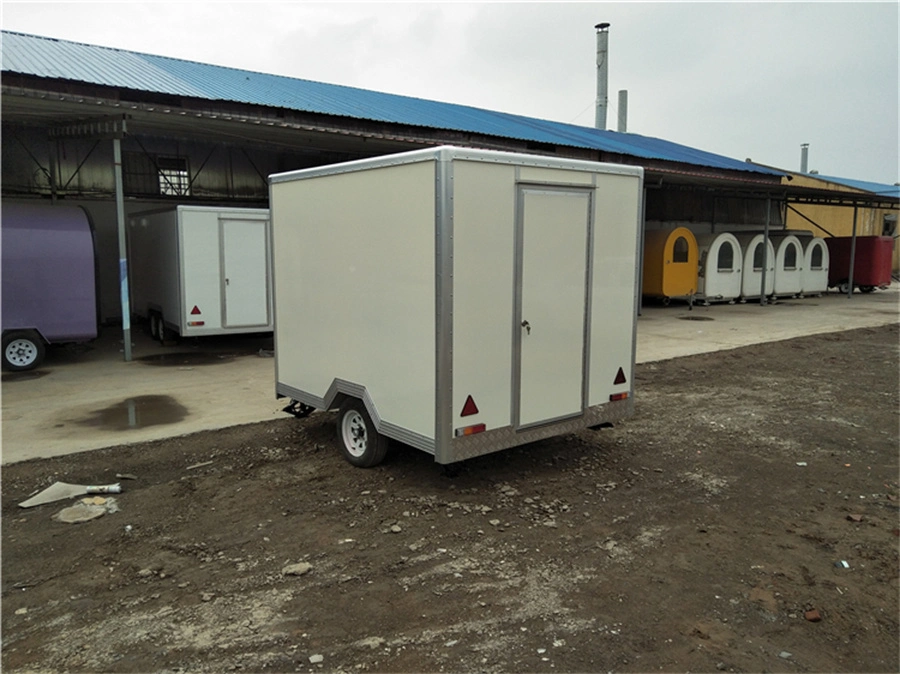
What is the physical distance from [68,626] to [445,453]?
8.54 feet

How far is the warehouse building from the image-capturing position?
36.2 ft

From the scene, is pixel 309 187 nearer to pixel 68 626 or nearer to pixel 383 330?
pixel 383 330

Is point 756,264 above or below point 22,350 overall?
above

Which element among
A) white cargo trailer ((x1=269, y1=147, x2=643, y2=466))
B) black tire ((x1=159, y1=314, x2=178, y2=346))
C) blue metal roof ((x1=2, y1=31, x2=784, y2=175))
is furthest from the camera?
black tire ((x1=159, y1=314, x2=178, y2=346))

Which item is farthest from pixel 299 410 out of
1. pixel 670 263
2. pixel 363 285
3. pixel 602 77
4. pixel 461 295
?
pixel 602 77

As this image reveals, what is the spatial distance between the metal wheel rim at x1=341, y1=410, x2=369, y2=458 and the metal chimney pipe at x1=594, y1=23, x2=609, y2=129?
107 ft

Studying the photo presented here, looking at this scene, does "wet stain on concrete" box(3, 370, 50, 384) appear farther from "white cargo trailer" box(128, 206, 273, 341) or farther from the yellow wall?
the yellow wall

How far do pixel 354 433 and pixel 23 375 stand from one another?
7131 mm

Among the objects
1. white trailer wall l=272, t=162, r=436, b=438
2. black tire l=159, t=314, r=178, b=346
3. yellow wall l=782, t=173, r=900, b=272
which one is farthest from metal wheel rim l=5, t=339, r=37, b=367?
yellow wall l=782, t=173, r=900, b=272

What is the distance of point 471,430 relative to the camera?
5.22 metres

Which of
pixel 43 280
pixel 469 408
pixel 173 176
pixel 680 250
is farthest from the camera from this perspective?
pixel 680 250

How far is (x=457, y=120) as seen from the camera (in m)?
18.2

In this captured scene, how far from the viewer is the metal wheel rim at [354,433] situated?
20.0 feet

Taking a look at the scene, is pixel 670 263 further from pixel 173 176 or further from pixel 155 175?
pixel 155 175
